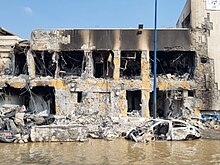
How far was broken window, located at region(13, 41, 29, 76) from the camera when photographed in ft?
85.7

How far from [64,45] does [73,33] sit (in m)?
1.22

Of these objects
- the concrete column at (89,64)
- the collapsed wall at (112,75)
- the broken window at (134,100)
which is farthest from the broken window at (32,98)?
the broken window at (134,100)

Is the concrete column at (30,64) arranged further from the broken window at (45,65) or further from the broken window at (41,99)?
the broken window at (41,99)

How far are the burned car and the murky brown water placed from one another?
572mm

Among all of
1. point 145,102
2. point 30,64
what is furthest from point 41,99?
point 145,102

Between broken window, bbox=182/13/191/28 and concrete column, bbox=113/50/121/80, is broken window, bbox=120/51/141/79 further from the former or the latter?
broken window, bbox=182/13/191/28

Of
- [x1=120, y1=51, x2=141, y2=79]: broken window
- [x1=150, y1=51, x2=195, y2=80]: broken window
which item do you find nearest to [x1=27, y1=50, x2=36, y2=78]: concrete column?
[x1=120, y1=51, x2=141, y2=79]: broken window

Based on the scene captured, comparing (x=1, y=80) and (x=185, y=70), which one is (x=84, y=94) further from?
(x=185, y=70)

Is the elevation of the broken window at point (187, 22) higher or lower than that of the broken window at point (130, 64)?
higher

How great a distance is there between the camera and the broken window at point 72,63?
26.7m

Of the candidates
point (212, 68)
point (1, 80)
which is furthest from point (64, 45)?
point (212, 68)

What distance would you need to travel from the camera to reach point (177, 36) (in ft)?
81.1

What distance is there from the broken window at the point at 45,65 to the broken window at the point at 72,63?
88 centimetres

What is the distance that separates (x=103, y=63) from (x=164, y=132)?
9.75 metres
